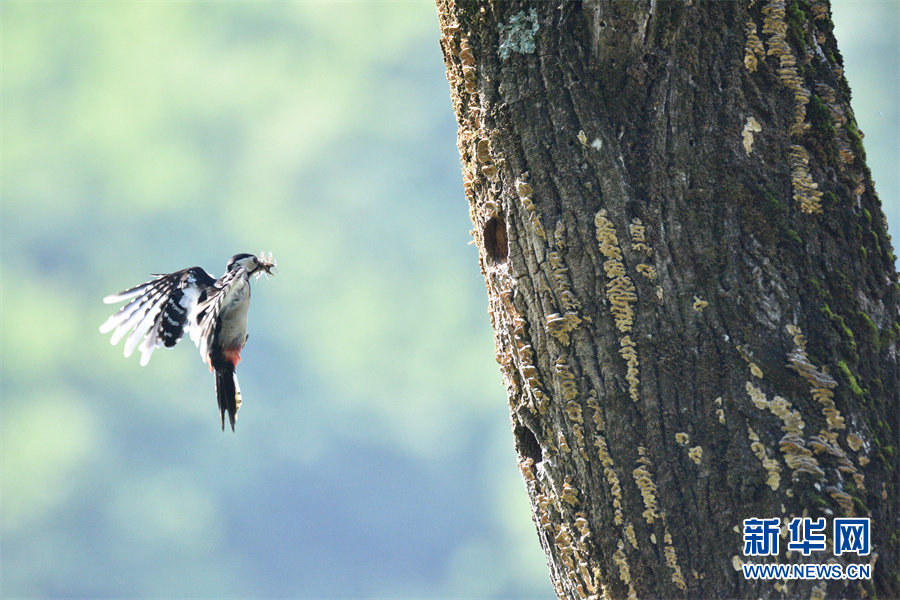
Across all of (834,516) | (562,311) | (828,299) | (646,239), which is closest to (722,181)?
(646,239)

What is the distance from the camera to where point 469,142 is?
1685 millimetres

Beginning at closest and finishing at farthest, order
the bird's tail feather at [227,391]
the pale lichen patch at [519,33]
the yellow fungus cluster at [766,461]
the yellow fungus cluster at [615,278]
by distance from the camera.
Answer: the yellow fungus cluster at [766,461] → the yellow fungus cluster at [615,278] → the pale lichen patch at [519,33] → the bird's tail feather at [227,391]

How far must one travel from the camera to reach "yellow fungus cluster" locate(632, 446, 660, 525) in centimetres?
139

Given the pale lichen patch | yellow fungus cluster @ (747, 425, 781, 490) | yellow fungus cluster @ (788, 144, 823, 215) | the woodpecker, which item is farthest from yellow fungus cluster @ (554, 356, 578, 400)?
the woodpecker

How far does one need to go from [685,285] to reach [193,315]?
2.50 m

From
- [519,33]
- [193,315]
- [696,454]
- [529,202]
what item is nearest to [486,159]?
[529,202]

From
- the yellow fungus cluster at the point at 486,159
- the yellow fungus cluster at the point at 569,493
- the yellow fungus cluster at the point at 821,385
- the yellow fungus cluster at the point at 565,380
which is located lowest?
the yellow fungus cluster at the point at 569,493

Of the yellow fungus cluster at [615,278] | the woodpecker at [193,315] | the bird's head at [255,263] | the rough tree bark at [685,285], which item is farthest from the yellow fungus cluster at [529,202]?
the bird's head at [255,263]

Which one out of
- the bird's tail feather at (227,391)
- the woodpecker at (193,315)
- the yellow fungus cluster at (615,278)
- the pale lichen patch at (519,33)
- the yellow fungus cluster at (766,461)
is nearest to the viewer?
the yellow fungus cluster at (766,461)

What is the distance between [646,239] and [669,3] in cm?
52

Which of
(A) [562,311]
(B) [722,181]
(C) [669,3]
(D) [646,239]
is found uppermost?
(C) [669,3]

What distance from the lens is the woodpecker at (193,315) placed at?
335 centimetres

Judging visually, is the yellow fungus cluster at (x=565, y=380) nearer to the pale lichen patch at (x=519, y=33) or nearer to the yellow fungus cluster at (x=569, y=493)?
the yellow fungus cluster at (x=569, y=493)

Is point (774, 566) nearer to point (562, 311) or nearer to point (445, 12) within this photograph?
point (562, 311)
